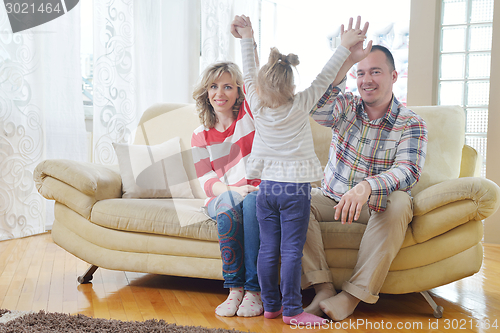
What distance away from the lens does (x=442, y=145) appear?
2025 mm

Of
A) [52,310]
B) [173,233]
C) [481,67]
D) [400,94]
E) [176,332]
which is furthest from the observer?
[400,94]

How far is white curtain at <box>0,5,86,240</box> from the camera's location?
9.27 feet

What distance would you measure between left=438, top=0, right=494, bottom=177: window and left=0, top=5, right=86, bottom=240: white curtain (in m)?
2.74

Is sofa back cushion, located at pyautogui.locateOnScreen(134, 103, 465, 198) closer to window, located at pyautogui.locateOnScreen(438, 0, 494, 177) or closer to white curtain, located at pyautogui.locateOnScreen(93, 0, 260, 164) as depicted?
white curtain, located at pyautogui.locateOnScreen(93, 0, 260, 164)

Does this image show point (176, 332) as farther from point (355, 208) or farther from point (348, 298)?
point (355, 208)

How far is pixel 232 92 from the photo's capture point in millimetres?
1848

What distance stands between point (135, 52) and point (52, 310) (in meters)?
2.28

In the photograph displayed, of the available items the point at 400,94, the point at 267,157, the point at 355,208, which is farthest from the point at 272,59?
the point at 400,94

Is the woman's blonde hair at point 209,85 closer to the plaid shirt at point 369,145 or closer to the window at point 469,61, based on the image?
the plaid shirt at point 369,145

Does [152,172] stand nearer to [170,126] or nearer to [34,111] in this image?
[170,126]

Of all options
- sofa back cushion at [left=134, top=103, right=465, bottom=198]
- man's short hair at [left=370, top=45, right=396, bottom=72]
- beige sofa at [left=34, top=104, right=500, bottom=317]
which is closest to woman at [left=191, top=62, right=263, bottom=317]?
beige sofa at [left=34, top=104, right=500, bottom=317]

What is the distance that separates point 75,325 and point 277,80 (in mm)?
1072

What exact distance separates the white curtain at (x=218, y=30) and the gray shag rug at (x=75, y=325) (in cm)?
280

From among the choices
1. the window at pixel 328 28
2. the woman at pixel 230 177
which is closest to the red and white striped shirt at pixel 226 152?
the woman at pixel 230 177
